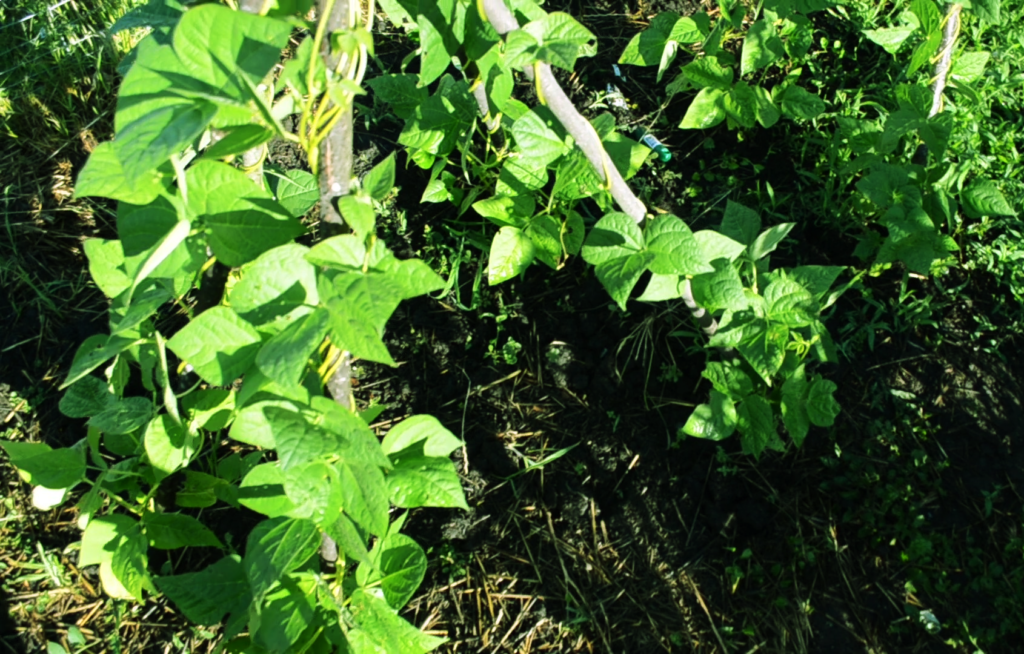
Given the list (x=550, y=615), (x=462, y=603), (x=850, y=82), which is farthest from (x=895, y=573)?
(x=850, y=82)

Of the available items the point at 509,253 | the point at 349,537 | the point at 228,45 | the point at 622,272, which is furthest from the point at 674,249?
the point at 228,45

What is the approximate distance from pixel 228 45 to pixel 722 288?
1084mm

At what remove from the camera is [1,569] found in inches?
76.1

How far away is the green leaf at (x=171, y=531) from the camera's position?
1.67 m

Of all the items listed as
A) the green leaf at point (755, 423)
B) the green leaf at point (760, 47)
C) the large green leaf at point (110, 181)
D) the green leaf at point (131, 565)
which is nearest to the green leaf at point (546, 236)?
the green leaf at point (755, 423)

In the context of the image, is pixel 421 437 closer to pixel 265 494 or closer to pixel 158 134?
pixel 265 494

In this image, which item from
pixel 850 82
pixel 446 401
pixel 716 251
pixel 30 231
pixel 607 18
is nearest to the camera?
pixel 716 251

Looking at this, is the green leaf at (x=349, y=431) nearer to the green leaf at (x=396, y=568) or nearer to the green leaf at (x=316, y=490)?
the green leaf at (x=316, y=490)

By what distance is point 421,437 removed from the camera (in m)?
1.47

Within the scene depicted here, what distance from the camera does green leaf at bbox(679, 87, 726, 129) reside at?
7.33ft

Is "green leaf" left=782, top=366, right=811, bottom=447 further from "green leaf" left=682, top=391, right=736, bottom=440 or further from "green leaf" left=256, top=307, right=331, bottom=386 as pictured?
"green leaf" left=256, top=307, right=331, bottom=386

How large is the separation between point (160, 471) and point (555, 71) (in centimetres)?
173

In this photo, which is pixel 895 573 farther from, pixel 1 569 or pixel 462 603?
pixel 1 569

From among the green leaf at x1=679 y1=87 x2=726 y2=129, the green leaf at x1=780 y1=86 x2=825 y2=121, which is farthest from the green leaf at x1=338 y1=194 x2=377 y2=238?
the green leaf at x1=780 y1=86 x2=825 y2=121
